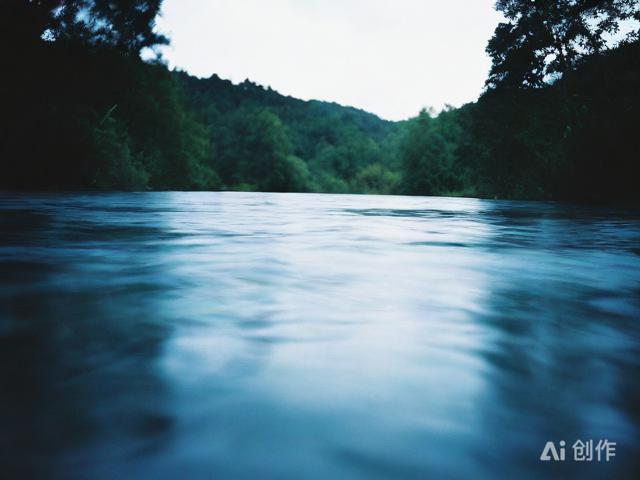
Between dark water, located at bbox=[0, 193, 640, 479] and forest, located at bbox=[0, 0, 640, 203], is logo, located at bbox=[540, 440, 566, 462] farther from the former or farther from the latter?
forest, located at bbox=[0, 0, 640, 203]

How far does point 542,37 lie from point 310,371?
23056 mm

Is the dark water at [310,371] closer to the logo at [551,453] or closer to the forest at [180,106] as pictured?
the logo at [551,453]

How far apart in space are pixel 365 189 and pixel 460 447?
5945 centimetres

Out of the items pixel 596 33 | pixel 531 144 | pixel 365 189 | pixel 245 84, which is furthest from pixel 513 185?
pixel 245 84

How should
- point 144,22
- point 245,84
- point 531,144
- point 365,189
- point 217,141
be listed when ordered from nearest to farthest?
point 144,22 → point 531,144 → point 217,141 → point 365,189 → point 245,84

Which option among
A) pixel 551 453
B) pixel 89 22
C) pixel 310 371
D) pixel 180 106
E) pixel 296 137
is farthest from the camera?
pixel 296 137

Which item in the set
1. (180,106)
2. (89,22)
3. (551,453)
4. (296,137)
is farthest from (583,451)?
(296,137)

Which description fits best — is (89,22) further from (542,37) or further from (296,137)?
(296,137)

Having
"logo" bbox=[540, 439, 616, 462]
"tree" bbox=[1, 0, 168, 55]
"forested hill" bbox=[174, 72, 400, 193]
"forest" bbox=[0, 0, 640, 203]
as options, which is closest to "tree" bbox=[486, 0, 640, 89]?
"forest" bbox=[0, 0, 640, 203]

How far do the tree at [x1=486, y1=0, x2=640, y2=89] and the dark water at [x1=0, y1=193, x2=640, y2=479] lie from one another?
1901 cm

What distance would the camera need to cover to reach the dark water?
72 centimetres

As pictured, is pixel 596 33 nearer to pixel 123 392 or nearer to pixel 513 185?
pixel 513 185

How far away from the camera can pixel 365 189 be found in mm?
59750

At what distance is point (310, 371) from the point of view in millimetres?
1062
